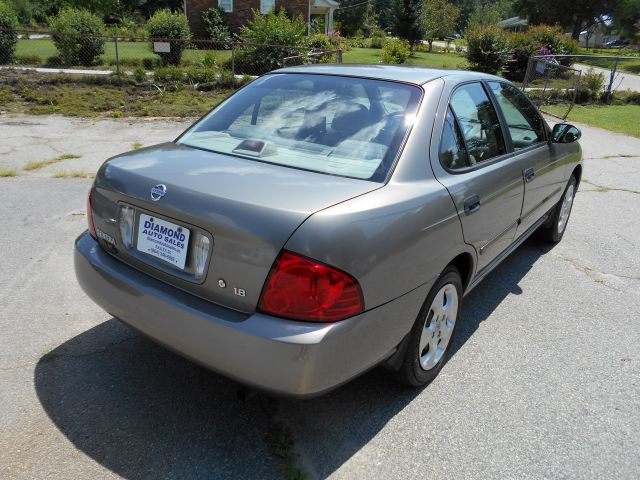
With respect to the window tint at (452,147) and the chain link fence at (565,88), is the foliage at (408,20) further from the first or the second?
the window tint at (452,147)

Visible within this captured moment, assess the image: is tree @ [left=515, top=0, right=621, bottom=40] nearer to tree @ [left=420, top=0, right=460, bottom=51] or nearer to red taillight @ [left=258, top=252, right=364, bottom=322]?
tree @ [left=420, top=0, right=460, bottom=51]

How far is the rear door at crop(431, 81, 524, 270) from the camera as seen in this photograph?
110 inches

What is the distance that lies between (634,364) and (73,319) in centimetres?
359

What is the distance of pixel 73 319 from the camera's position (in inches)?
Result: 133

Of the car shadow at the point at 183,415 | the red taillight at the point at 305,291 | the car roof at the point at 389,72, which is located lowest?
the car shadow at the point at 183,415

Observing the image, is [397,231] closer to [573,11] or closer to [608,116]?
[608,116]

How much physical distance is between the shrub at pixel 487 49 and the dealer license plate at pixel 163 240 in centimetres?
2045

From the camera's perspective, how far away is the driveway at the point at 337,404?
2.33 metres

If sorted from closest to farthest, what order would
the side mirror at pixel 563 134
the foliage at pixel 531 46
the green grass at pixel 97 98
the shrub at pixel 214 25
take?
the side mirror at pixel 563 134 < the green grass at pixel 97 98 < the foliage at pixel 531 46 < the shrub at pixel 214 25

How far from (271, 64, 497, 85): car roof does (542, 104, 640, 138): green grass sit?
11298 mm

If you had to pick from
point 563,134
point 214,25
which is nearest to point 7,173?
point 563,134

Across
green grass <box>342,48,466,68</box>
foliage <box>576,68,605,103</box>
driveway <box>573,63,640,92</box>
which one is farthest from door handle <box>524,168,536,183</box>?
green grass <box>342,48,466,68</box>

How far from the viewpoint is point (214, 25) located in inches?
1162

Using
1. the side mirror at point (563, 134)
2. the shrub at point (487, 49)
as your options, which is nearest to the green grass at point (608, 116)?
the shrub at point (487, 49)
